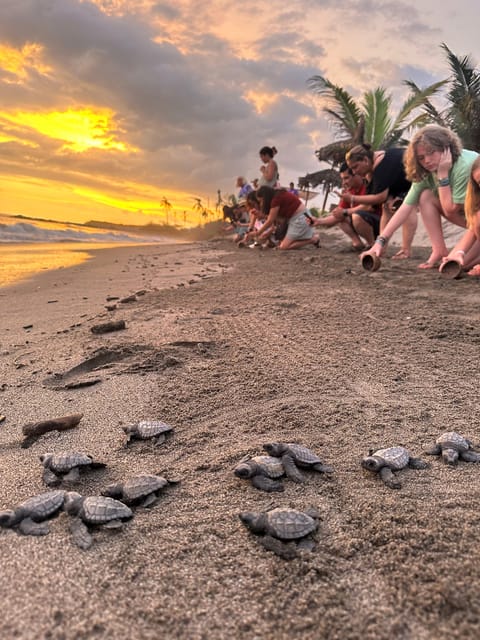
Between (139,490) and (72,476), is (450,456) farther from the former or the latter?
(72,476)

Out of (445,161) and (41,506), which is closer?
(41,506)

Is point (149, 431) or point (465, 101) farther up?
point (465, 101)

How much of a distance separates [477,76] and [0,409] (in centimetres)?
1816

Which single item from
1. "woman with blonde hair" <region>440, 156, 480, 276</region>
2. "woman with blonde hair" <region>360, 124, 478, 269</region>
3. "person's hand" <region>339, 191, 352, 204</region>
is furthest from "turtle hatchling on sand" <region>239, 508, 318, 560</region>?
"person's hand" <region>339, 191, 352, 204</region>

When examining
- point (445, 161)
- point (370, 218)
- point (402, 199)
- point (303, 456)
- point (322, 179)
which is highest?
point (322, 179)

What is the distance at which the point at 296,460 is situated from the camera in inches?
55.2

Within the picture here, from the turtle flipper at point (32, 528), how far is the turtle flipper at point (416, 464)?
1115mm

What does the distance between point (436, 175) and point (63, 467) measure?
13.9 feet

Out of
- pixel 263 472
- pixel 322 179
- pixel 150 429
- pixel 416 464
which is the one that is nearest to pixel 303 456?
pixel 263 472

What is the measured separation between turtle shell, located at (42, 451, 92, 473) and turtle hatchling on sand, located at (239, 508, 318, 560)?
61 centimetres

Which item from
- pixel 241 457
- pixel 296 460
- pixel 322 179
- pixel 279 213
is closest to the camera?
pixel 296 460

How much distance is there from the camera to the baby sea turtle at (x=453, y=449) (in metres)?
1.42

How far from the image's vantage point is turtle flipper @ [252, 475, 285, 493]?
133 cm

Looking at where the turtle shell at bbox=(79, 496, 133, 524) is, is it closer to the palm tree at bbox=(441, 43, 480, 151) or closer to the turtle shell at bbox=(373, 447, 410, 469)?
the turtle shell at bbox=(373, 447, 410, 469)
